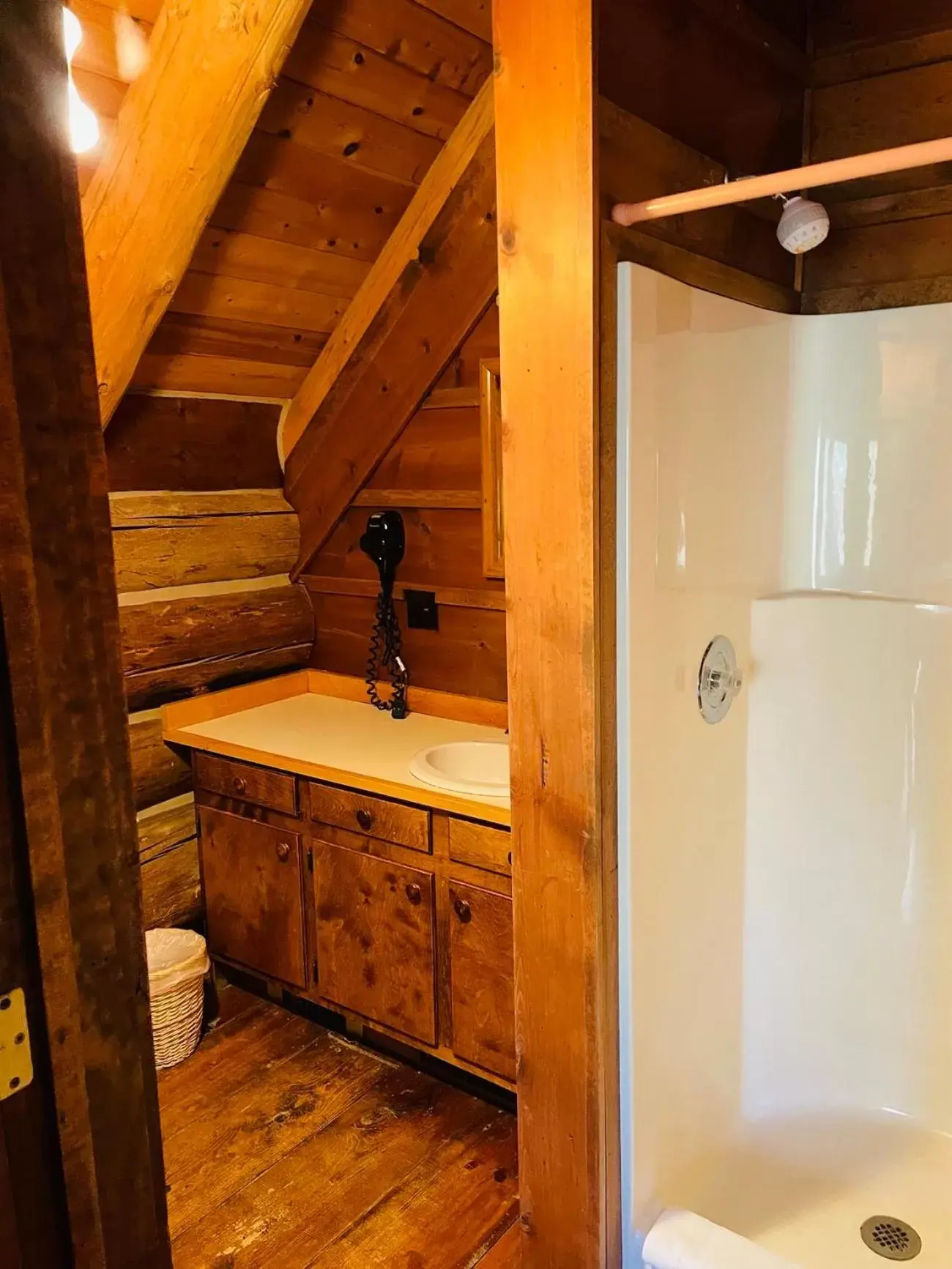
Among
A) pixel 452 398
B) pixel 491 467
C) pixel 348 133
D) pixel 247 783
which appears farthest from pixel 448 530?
pixel 348 133

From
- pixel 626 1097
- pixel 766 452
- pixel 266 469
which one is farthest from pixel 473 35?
pixel 626 1097

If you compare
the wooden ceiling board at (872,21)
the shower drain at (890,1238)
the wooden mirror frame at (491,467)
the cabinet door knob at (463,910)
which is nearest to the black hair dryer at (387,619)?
the wooden mirror frame at (491,467)

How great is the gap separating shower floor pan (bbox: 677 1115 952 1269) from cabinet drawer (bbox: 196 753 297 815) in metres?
1.26

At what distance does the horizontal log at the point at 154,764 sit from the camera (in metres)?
2.69

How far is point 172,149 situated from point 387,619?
1346 mm

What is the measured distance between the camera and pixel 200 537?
2816mm

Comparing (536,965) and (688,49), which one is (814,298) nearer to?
(688,49)

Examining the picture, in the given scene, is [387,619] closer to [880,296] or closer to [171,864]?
[171,864]

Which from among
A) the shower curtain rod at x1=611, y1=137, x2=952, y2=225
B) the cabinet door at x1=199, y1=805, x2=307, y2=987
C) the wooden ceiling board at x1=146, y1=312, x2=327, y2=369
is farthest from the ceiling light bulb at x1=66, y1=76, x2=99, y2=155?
the cabinet door at x1=199, y1=805, x2=307, y2=987

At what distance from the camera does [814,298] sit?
203 cm

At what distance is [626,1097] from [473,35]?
2096 millimetres

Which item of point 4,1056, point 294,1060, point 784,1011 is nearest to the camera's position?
point 4,1056

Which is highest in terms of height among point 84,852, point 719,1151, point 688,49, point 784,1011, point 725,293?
point 688,49

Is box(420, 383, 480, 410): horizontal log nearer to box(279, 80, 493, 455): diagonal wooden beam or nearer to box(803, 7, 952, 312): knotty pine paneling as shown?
box(279, 80, 493, 455): diagonal wooden beam
